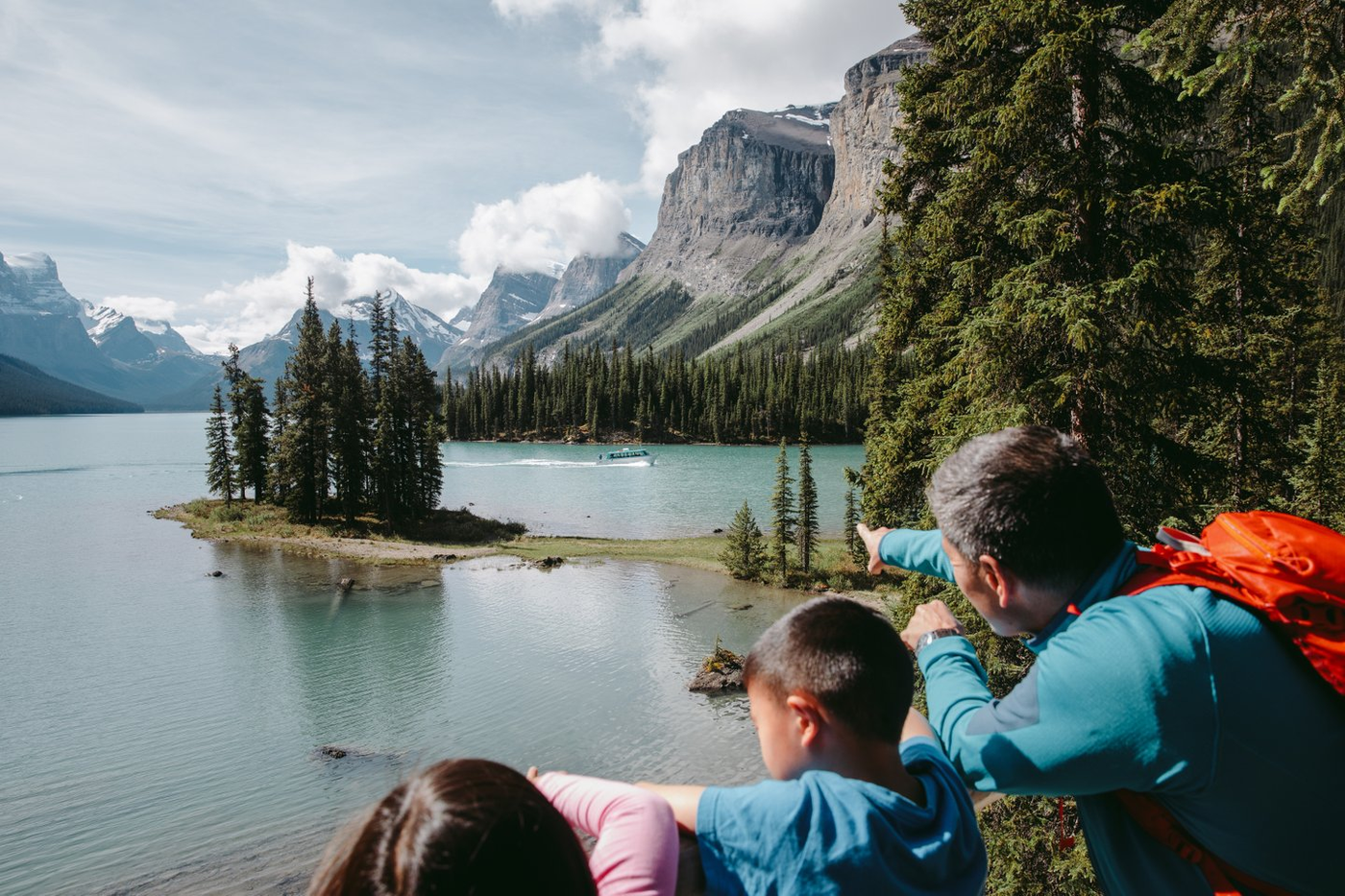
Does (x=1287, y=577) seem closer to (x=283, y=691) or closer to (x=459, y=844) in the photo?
(x=459, y=844)

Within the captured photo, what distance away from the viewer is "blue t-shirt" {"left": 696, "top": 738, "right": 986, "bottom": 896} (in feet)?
5.33

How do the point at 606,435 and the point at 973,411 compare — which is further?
the point at 606,435

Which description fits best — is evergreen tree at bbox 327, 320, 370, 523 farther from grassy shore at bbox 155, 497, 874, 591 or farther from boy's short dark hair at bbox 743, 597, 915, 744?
boy's short dark hair at bbox 743, 597, 915, 744

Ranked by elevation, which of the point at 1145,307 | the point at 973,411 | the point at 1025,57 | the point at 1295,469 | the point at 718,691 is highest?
the point at 1025,57

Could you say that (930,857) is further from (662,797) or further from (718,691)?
(718,691)

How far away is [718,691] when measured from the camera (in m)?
21.7

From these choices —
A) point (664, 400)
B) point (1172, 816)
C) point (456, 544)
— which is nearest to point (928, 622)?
point (1172, 816)

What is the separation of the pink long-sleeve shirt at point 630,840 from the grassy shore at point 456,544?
108 feet

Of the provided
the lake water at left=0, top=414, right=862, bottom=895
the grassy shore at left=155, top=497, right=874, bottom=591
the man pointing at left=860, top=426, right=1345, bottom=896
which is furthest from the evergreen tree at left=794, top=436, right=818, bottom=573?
the man pointing at left=860, top=426, right=1345, bottom=896

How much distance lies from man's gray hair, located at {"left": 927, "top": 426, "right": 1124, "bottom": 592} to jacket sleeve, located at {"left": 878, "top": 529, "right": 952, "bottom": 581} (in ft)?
2.09

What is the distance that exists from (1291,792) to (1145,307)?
8.34 metres

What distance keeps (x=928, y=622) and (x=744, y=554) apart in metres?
33.2

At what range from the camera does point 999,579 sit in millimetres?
2131

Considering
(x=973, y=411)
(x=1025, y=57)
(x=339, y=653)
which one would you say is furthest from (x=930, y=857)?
(x=339, y=653)
